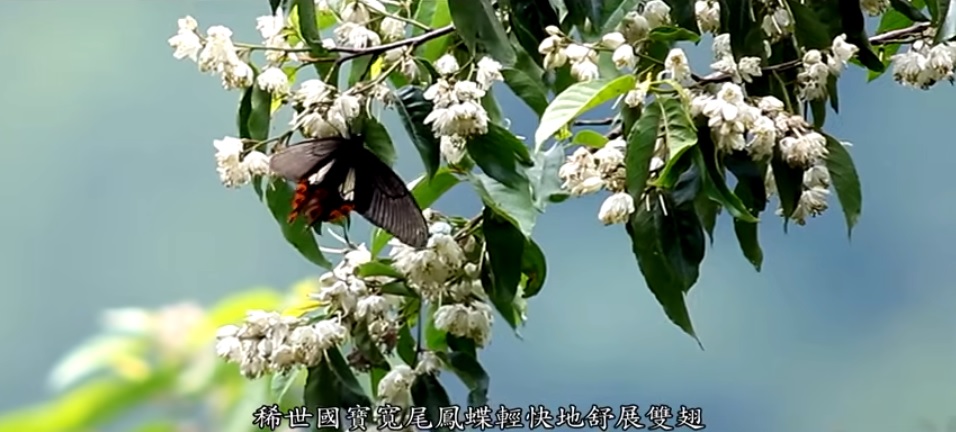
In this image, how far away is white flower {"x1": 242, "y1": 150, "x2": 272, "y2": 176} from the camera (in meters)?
0.75

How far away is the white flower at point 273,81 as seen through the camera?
0.78 meters

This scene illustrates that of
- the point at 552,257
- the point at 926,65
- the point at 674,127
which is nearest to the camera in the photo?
the point at 674,127

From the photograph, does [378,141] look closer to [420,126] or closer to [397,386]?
[420,126]

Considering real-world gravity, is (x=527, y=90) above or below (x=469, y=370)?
above

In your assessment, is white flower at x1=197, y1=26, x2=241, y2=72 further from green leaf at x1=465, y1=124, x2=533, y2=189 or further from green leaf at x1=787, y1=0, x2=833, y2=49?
green leaf at x1=787, y1=0, x2=833, y2=49

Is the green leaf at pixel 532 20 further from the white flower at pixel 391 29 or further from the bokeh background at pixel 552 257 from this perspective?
the bokeh background at pixel 552 257

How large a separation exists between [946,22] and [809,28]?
10 cm

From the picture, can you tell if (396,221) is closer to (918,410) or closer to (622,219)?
(622,219)

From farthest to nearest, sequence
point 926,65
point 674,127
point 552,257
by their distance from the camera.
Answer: point 552,257, point 926,65, point 674,127

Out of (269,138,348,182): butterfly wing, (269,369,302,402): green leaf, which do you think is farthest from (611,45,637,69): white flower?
(269,369,302,402): green leaf

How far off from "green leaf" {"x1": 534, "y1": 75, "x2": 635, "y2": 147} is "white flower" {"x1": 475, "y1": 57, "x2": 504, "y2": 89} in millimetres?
69

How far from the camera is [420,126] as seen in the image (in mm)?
750

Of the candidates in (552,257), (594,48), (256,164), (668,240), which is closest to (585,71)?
(594,48)

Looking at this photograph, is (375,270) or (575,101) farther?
(375,270)
